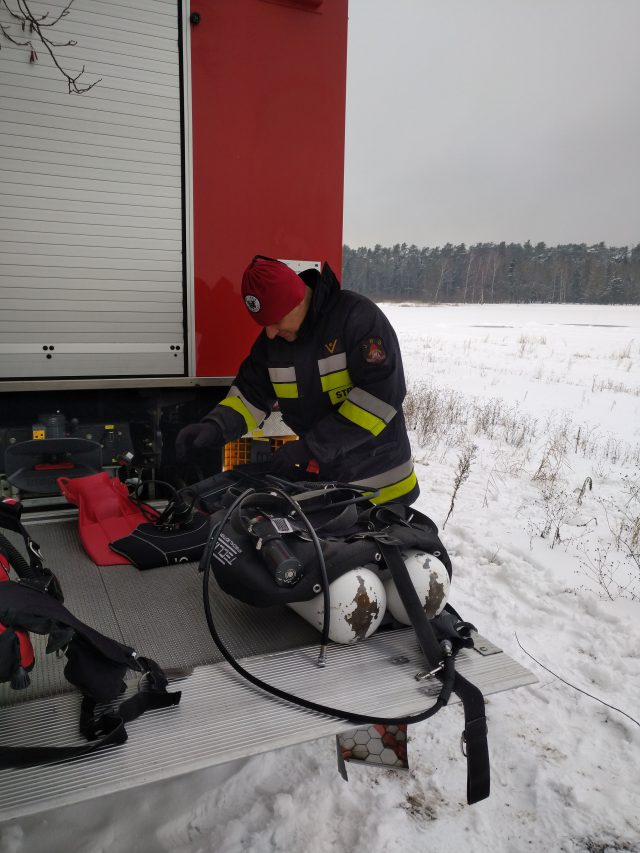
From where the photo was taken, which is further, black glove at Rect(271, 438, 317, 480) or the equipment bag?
black glove at Rect(271, 438, 317, 480)

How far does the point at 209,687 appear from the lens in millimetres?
1795

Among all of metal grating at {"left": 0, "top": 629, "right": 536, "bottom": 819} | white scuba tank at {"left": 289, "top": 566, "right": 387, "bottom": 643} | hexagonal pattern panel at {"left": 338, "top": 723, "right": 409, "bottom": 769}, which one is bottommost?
hexagonal pattern panel at {"left": 338, "top": 723, "right": 409, "bottom": 769}

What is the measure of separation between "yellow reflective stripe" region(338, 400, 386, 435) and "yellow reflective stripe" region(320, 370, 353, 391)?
0.59 ft

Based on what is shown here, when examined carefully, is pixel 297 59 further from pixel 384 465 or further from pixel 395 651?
pixel 395 651

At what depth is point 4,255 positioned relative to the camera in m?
2.82

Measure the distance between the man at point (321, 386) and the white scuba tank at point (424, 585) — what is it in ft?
2.67

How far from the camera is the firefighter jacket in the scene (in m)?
2.84

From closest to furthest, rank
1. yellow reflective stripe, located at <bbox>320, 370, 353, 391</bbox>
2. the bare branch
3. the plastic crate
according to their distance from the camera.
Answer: the bare branch → yellow reflective stripe, located at <bbox>320, 370, 353, 391</bbox> → the plastic crate

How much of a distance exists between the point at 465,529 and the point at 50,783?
12.2 ft

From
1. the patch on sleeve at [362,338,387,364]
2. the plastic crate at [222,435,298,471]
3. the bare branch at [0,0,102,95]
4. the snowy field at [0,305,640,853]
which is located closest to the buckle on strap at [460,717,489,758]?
the snowy field at [0,305,640,853]

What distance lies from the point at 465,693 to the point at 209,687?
743 millimetres

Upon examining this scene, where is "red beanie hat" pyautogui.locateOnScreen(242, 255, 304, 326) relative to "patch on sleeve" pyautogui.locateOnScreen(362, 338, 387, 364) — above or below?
above

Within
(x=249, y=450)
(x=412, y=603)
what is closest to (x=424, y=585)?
(x=412, y=603)

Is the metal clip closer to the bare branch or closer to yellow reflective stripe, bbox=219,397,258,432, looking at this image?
yellow reflective stripe, bbox=219,397,258,432
